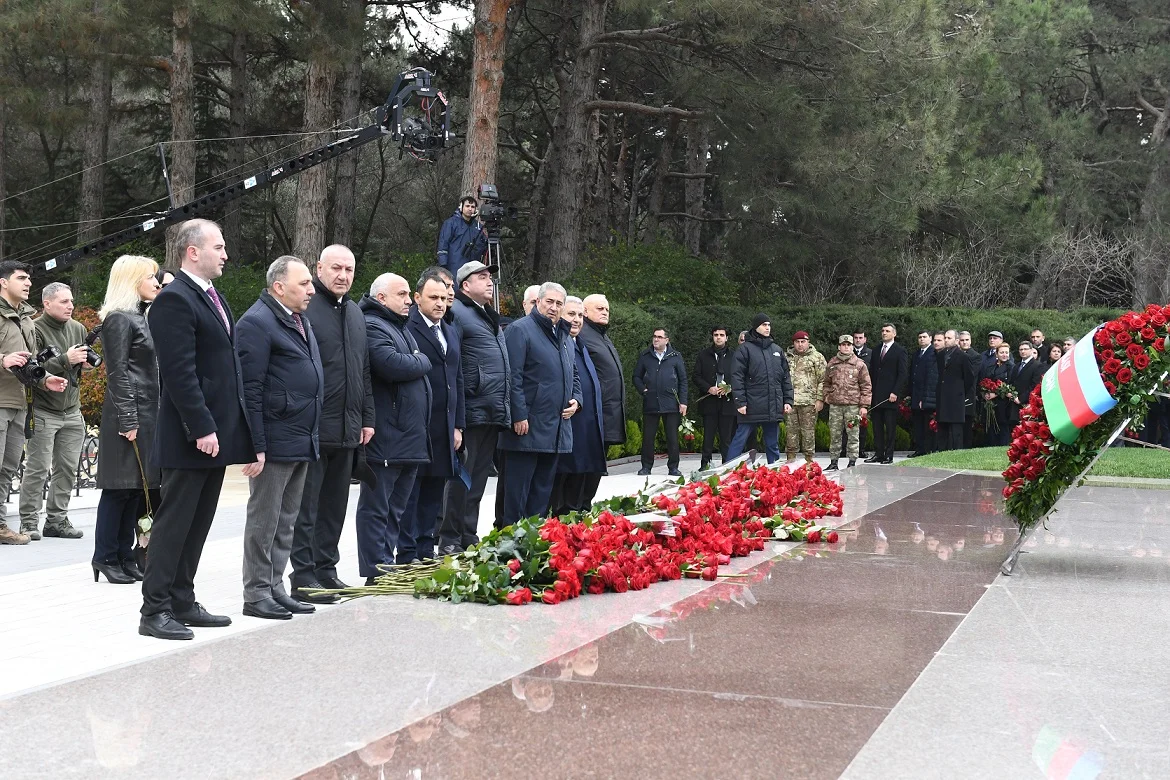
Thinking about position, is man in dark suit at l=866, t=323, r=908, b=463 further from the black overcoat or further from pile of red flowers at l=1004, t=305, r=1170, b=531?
the black overcoat

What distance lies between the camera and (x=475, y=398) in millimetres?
8219

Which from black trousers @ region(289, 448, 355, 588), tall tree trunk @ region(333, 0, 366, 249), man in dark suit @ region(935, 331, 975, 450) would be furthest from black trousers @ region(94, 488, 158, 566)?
tall tree trunk @ region(333, 0, 366, 249)

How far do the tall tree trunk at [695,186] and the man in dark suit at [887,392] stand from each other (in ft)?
47.5

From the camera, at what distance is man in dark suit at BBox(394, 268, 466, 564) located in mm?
7715

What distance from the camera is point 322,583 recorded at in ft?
22.5

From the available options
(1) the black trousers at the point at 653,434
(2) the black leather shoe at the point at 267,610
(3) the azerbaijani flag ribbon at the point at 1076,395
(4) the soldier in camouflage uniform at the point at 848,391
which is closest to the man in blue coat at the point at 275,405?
(2) the black leather shoe at the point at 267,610

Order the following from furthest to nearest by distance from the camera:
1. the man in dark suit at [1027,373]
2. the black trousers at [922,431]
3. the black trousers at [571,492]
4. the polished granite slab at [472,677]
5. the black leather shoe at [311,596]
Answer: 1. the black trousers at [922,431]
2. the man in dark suit at [1027,373]
3. the black trousers at [571,492]
4. the black leather shoe at [311,596]
5. the polished granite slab at [472,677]

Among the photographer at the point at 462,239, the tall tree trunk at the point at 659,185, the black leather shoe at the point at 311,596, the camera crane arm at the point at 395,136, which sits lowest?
the black leather shoe at the point at 311,596

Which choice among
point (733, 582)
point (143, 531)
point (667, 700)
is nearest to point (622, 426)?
point (733, 582)

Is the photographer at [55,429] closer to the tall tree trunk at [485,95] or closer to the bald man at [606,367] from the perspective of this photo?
the bald man at [606,367]

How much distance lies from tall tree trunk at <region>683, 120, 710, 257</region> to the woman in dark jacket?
17.0 metres

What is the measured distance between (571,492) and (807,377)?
25.3ft

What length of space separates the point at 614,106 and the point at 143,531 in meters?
18.7

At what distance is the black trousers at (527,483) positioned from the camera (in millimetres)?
8594
